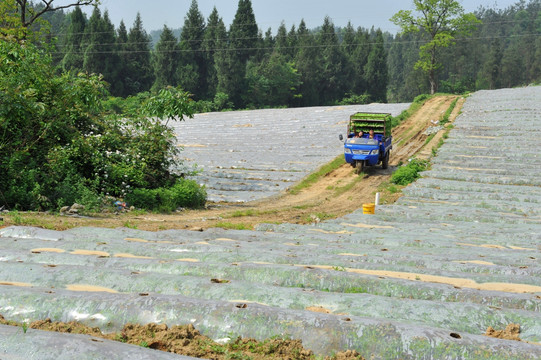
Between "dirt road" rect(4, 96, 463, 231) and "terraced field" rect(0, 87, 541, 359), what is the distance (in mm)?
2439

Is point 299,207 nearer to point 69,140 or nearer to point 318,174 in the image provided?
point 318,174

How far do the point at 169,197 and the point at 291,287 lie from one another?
11.7m

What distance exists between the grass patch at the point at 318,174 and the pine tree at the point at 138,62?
5165cm

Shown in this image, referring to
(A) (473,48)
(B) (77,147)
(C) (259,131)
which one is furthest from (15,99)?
(A) (473,48)

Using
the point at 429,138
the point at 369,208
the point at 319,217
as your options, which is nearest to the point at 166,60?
the point at 429,138

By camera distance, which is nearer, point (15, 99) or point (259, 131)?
point (15, 99)

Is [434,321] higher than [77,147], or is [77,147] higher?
[77,147]

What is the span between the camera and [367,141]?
23.3 meters

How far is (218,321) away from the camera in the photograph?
4.39m

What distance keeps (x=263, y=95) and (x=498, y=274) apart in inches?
2535

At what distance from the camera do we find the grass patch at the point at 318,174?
22.4 metres

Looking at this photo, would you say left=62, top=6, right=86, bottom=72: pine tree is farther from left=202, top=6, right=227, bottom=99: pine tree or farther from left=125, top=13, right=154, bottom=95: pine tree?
left=202, top=6, right=227, bottom=99: pine tree

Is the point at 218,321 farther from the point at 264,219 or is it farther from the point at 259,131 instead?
the point at 259,131

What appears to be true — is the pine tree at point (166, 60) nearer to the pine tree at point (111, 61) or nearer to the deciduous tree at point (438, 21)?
the pine tree at point (111, 61)
